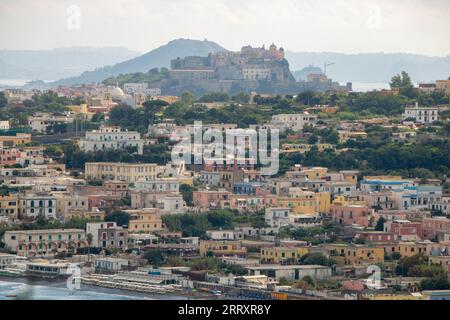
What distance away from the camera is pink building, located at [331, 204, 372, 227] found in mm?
13992

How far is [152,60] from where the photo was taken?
40031 mm

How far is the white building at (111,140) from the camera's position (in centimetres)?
1822

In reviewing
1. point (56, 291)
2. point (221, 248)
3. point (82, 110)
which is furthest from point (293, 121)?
point (56, 291)

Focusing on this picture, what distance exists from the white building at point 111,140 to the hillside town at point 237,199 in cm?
2

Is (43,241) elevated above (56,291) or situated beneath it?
situated beneath

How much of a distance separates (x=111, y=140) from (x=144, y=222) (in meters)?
5.38

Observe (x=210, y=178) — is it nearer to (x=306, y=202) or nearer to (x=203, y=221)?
(x=306, y=202)

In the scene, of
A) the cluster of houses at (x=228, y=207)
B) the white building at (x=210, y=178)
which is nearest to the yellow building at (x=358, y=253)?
the cluster of houses at (x=228, y=207)

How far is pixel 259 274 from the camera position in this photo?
10.6 metres

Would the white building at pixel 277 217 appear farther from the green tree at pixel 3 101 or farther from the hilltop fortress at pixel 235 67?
the hilltop fortress at pixel 235 67

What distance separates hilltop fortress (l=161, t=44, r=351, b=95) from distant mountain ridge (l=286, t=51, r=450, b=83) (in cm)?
41

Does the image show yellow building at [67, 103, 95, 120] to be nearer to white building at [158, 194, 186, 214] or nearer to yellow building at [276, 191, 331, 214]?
yellow building at [276, 191, 331, 214]

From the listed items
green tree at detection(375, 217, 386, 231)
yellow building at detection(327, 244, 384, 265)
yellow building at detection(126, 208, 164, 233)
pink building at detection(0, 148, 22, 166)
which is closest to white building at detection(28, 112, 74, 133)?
pink building at detection(0, 148, 22, 166)
